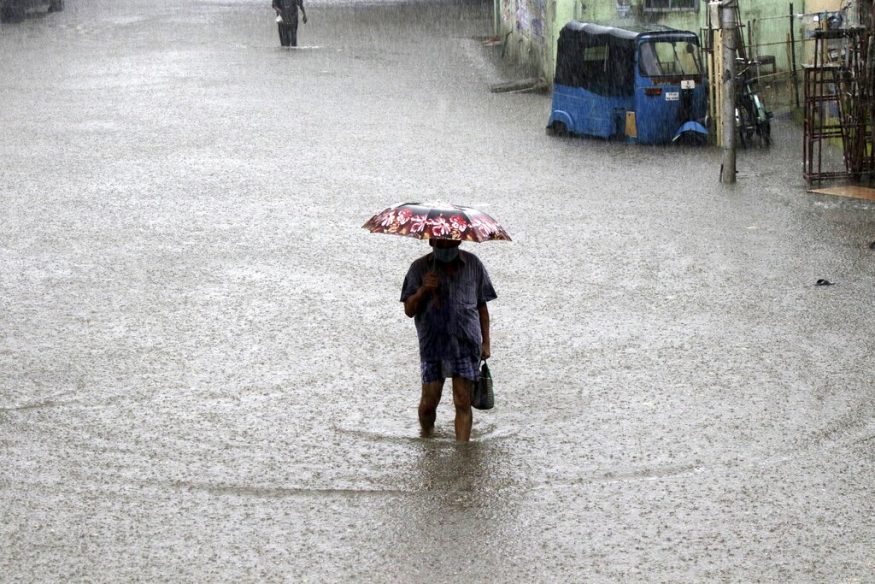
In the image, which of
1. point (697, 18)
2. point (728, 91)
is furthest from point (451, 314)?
point (697, 18)

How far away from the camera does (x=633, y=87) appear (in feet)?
67.3

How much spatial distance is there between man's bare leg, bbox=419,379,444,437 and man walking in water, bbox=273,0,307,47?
2570cm

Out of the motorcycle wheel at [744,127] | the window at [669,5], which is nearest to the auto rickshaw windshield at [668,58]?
the motorcycle wheel at [744,127]

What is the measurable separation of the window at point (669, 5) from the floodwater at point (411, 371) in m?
5.92

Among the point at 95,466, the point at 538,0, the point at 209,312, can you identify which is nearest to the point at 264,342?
the point at 209,312

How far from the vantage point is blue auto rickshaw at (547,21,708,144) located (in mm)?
20344

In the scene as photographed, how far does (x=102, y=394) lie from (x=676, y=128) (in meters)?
13.0

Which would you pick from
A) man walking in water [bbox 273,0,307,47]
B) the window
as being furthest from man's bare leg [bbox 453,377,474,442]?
man walking in water [bbox 273,0,307,47]

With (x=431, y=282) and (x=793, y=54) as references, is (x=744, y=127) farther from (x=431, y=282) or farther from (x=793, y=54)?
(x=431, y=282)

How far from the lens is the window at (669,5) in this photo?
25438mm

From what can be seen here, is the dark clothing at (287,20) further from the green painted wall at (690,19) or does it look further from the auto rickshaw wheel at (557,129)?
the auto rickshaw wheel at (557,129)

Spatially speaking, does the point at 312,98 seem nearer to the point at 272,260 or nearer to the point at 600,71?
the point at 600,71

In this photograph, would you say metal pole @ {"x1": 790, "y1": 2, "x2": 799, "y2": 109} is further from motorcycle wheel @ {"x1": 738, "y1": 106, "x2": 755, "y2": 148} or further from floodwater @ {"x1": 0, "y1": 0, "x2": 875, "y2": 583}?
motorcycle wheel @ {"x1": 738, "y1": 106, "x2": 755, "y2": 148}

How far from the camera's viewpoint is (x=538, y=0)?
93.4 feet
